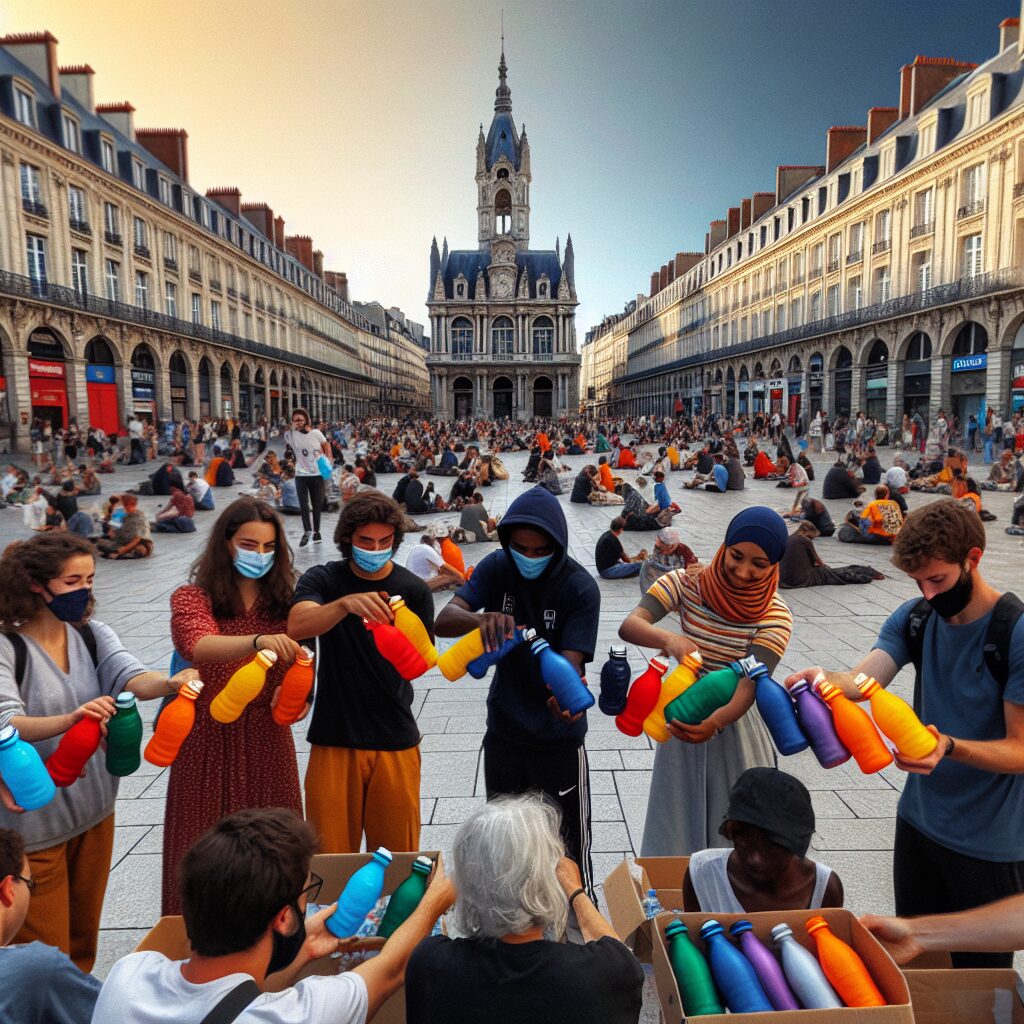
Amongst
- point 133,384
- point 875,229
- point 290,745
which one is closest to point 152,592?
point 290,745

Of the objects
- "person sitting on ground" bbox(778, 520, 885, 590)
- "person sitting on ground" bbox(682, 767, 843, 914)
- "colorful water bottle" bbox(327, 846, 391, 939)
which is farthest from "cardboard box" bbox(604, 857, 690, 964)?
"person sitting on ground" bbox(778, 520, 885, 590)

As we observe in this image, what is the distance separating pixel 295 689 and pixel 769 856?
1.51 metres

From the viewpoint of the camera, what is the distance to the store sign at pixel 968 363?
26781 mm

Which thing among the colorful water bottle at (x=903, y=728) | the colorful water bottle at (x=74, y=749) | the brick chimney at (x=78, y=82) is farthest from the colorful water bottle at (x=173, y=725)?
the brick chimney at (x=78, y=82)

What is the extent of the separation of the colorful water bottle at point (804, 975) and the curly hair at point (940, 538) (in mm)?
1023

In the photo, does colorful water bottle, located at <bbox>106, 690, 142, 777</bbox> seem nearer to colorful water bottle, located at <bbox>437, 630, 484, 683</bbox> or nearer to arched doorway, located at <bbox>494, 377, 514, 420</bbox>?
colorful water bottle, located at <bbox>437, 630, 484, 683</bbox>

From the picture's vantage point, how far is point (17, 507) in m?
15.2

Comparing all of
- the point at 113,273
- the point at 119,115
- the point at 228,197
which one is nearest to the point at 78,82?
the point at 119,115

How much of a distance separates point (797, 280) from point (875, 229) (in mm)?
7710

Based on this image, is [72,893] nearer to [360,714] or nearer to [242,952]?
[360,714]

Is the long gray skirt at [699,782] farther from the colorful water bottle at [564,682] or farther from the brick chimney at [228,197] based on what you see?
the brick chimney at [228,197]

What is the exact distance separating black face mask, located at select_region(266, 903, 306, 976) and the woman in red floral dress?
874 millimetres

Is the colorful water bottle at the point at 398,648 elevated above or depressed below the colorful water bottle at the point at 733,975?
above

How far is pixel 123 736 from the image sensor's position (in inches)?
86.6
